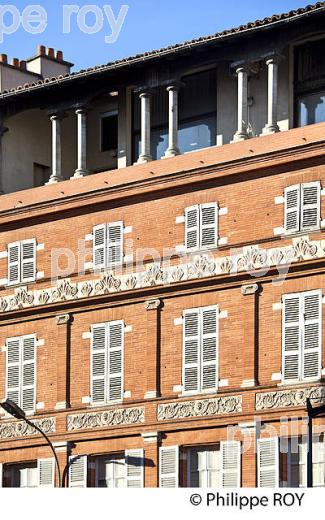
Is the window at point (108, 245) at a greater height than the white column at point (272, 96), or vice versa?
the white column at point (272, 96)

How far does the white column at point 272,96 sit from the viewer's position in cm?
4722

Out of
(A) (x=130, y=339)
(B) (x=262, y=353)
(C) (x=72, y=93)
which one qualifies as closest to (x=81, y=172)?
(C) (x=72, y=93)

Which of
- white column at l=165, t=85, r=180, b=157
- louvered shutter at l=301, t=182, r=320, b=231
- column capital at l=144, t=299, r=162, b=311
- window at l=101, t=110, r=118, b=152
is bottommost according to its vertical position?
column capital at l=144, t=299, r=162, b=311

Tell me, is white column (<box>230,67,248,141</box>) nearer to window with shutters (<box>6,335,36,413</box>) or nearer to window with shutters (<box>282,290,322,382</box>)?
window with shutters (<box>282,290,322,382</box>)

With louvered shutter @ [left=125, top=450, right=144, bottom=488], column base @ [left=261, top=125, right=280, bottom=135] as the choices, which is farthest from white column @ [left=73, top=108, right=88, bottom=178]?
louvered shutter @ [left=125, top=450, right=144, bottom=488]

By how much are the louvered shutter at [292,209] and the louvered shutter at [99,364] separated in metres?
6.99

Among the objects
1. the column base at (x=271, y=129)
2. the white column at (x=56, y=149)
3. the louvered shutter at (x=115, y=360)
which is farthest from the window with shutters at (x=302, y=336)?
the white column at (x=56, y=149)

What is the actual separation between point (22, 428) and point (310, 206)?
11956 mm

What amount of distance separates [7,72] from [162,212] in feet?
41.9

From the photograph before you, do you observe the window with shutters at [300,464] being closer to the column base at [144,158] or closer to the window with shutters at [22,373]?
the window with shutters at [22,373]

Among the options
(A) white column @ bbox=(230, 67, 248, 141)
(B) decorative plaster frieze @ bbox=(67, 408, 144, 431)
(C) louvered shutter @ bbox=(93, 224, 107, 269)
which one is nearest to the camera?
(A) white column @ bbox=(230, 67, 248, 141)

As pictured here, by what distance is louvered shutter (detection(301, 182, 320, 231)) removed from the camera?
4534 centimetres

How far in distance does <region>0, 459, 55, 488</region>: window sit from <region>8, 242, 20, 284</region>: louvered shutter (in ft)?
19.1

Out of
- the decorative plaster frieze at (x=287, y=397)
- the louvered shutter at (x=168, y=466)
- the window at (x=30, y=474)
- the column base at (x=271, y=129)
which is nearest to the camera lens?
the decorative plaster frieze at (x=287, y=397)
